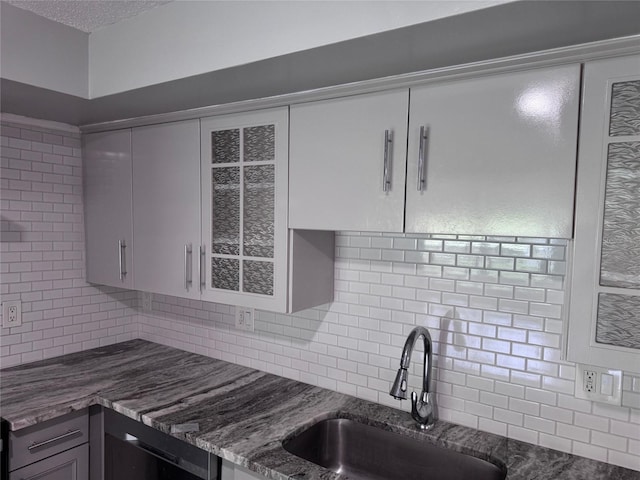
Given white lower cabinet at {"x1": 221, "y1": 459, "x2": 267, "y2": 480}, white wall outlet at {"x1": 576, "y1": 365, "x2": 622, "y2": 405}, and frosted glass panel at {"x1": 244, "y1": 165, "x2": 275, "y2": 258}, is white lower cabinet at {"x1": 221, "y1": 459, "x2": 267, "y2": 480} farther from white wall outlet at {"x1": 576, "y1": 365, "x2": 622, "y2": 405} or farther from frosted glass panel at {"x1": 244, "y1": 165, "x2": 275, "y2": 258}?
white wall outlet at {"x1": 576, "y1": 365, "x2": 622, "y2": 405}

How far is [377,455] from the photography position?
1.78 meters

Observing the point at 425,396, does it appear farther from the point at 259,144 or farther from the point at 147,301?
the point at 147,301

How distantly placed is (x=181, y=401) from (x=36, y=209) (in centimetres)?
131

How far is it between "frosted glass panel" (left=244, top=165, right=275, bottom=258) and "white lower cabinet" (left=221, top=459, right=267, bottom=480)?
0.79 meters

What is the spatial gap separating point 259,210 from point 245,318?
0.73 m

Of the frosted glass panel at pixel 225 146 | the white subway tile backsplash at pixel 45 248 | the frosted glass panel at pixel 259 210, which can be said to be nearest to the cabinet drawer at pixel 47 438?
the white subway tile backsplash at pixel 45 248

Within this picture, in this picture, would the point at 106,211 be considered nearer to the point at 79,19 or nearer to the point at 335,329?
the point at 79,19

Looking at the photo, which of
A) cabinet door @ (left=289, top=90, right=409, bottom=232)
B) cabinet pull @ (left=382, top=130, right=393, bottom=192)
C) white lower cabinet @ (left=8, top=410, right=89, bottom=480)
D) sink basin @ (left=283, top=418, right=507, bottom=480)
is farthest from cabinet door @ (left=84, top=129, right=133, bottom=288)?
cabinet pull @ (left=382, top=130, right=393, bottom=192)

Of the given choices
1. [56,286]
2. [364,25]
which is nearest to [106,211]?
[56,286]

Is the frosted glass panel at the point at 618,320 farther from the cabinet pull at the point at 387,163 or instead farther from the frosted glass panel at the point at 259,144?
the frosted glass panel at the point at 259,144

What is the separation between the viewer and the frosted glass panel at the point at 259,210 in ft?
5.99

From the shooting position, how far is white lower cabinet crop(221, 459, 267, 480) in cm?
A: 153

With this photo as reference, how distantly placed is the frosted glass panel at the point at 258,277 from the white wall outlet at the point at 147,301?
44.0 inches

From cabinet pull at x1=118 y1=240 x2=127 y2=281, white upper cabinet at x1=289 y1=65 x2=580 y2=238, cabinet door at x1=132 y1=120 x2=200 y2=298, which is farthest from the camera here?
cabinet pull at x1=118 y1=240 x2=127 y2=281
